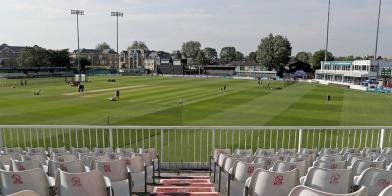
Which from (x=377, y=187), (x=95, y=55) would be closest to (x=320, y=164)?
(x=377, y=187)

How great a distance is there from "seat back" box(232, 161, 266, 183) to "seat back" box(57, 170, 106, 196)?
1890 mm

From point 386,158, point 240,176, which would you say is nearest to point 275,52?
point 386,158

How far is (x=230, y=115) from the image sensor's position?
28062mm

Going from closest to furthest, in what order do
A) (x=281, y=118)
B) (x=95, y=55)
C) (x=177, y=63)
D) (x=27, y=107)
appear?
(x=281, y=118) → (x=27, y=107) → (x=177, y=63) → (x=95, y=55)

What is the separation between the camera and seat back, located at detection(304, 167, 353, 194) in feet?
12.8

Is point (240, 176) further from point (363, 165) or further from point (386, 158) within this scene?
point (386, 158)

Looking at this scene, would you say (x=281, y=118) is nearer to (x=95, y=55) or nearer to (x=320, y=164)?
(x=320, y=164)

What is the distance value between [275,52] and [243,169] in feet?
390

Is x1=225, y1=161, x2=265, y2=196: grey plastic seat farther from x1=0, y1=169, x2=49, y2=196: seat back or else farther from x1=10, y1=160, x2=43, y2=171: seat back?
x1=10, y1=160, x2=43, y2=171: seat back

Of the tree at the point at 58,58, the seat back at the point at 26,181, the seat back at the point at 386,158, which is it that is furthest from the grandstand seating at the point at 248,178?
the tree at the point at 58,58

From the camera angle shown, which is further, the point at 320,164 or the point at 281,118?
the point at 281,118

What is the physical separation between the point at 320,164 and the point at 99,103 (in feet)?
102

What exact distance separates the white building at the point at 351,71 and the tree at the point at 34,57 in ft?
288

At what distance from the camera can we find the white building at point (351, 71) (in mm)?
72750
